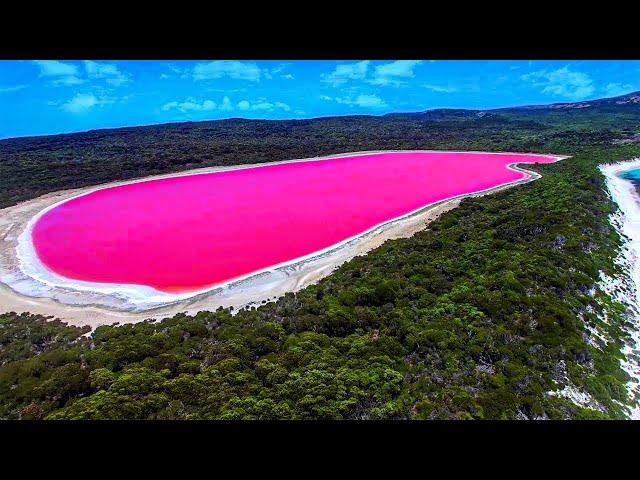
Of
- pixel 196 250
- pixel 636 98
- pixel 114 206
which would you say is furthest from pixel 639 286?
pixel 636 98

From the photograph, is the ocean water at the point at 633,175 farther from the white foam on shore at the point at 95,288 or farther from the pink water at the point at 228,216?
the white foam on shore at the point at 95,288

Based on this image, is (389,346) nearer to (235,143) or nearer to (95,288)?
(95,288)

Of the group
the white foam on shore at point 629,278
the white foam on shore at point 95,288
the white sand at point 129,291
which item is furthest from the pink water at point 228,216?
the white foam on shore at point 629,278

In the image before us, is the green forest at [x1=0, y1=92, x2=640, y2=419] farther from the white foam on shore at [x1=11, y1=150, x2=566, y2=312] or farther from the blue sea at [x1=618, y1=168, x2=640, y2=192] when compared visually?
the blue sea at [x1=618, y1=168, x2=640, y2=192]

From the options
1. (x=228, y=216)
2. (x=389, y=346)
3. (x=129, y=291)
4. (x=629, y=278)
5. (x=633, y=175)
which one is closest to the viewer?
(x=389, y=346)

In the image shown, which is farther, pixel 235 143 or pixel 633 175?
pixel 235 143

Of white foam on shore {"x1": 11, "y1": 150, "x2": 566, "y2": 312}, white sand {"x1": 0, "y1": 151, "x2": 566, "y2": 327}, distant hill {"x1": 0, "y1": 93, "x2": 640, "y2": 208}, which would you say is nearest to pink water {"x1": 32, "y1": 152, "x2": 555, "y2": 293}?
white foam on shore {"x1": 11, "y1": 150, "x2": 566, "y2": 312}

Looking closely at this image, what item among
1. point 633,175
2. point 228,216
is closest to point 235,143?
point 228,216
